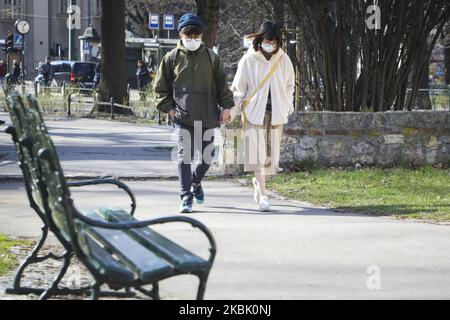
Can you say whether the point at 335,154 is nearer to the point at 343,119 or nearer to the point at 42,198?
Answer: the point at 343,119

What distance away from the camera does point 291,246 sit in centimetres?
765

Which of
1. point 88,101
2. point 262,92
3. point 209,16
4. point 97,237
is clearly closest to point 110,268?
point 97,237

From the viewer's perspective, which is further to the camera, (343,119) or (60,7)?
(60,7)

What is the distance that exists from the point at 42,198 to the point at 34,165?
0.23m

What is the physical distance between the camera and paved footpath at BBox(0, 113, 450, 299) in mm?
6207

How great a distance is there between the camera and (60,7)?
7388cm

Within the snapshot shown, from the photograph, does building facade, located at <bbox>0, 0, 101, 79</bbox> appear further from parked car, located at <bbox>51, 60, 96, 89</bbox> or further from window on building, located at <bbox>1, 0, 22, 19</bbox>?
parked car, located at <bbox>51, 60, 96, 89</bbox>

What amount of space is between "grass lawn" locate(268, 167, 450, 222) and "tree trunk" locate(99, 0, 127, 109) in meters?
15.7

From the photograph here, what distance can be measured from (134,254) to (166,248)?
0.58 feet

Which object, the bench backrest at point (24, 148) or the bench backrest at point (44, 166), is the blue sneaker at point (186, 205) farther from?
the bench backrest at point (44, 166)

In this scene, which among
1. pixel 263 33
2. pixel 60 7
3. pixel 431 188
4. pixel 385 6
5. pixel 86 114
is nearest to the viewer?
pixel 263 33

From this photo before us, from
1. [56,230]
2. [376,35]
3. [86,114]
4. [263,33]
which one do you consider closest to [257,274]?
[56,230]

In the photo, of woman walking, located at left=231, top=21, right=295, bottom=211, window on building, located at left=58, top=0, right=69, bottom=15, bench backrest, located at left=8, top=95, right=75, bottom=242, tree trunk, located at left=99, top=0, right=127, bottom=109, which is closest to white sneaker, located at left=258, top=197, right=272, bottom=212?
woman walking, located at left=231, top=21, right=295, bottom=211

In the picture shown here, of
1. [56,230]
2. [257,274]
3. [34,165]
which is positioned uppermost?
[34,165]
